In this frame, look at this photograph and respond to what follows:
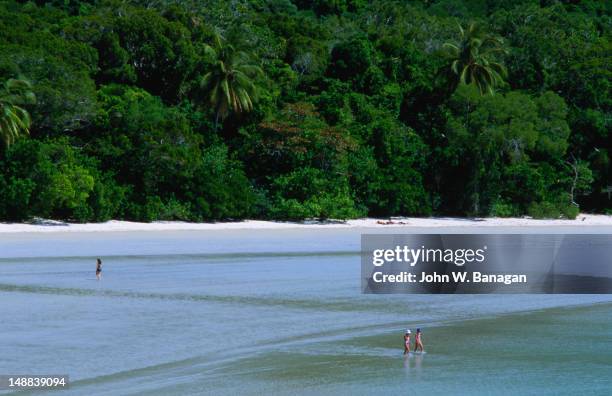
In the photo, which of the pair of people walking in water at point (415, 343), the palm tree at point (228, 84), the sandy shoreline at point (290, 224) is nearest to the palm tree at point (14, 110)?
the sandy shoreline at point (290, 224)

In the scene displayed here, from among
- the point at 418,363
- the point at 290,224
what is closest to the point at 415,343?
the point at 418,363

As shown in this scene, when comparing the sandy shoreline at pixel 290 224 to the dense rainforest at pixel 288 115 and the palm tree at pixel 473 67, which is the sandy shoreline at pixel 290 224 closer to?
the dense rainforest at pixel 288 115

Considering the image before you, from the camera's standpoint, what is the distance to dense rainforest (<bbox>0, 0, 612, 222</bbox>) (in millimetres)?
50344

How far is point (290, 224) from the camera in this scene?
2194 inches

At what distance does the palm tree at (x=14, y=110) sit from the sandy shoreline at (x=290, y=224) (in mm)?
4273

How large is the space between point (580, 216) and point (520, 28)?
16.6 meters

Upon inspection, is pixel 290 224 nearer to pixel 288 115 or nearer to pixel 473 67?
pixel 288 115

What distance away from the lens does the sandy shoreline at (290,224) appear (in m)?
47.0

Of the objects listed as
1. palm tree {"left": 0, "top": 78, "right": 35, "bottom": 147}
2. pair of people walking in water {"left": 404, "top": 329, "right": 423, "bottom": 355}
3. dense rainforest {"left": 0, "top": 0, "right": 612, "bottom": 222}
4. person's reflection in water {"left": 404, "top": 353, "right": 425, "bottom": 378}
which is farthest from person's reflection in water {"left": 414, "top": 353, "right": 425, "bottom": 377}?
palm tree {"left": 0, "top": 78, "right": 35, "bottom": 147}

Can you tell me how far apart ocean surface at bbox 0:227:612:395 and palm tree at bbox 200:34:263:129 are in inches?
883

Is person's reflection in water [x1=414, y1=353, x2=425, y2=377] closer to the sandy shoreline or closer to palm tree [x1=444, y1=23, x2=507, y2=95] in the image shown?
the sandy shoreline

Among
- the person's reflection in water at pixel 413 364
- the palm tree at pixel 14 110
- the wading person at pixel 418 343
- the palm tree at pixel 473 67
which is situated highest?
the palm tree at pixel 473 67

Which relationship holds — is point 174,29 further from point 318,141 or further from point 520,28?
point 520,28

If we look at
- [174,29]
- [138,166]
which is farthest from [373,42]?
[138,166]
